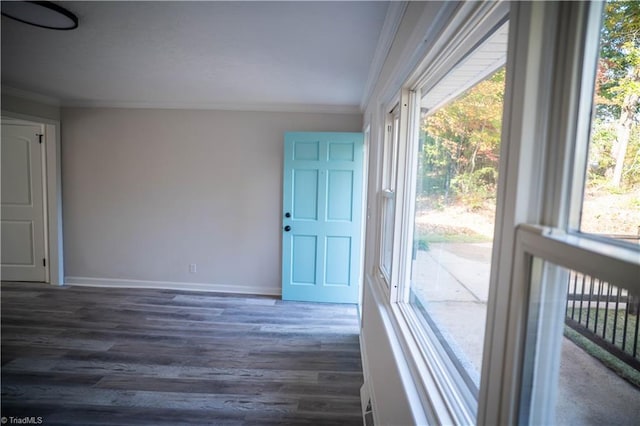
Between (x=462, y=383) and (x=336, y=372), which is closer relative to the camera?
(x=462, y=383)

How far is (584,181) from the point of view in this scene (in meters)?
0.54

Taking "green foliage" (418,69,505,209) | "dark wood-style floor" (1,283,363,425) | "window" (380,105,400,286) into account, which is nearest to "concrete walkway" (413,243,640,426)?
"green foliage" (418,69,505,209)

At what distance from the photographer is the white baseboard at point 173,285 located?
4.06 metres

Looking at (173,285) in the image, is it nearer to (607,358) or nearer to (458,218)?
(458,218)

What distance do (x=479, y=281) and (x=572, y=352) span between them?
1.02ft

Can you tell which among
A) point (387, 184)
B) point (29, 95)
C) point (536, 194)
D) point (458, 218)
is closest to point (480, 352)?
point (458, 218)

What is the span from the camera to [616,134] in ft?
1.95

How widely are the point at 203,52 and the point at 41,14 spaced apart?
35.1 inches

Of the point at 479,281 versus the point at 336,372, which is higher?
the point at 479,281


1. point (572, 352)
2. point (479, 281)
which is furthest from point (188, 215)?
point (572, 352)

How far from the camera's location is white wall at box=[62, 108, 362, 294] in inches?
154

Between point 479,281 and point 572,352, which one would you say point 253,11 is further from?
point 572,352

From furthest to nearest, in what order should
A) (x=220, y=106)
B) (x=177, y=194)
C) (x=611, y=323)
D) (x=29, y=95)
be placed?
(x=177, y=194) < (x=220, y=106) < (x=29, y=95) < (x=611, y=323)

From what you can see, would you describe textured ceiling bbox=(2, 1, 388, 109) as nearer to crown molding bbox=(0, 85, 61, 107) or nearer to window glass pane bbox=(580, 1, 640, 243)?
crown molding bbox=(0, 85, 61, 107)
